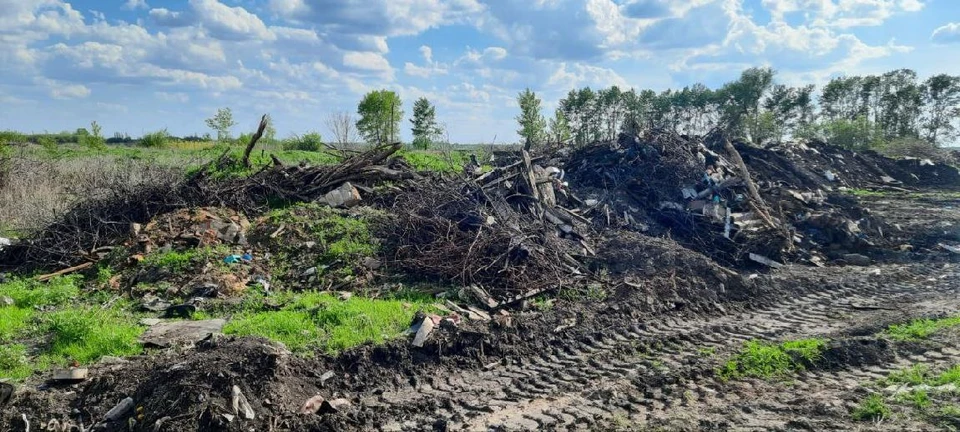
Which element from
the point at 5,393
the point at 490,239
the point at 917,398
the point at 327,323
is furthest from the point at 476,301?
the point at 5,393

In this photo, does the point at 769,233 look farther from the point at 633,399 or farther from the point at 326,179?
the point at 326,179

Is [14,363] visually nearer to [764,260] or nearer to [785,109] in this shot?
[764,260]

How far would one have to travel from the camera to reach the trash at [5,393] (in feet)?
15.1

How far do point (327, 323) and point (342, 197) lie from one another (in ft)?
17.6

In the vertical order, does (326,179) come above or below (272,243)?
above

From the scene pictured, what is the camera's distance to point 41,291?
757 cm

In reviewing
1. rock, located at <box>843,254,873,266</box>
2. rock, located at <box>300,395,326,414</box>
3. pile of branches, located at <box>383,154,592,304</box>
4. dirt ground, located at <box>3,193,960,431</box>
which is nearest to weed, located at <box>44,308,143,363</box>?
dirt ground, located at <box>3,193,960,431</box>

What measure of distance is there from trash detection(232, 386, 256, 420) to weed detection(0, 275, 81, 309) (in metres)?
4.53

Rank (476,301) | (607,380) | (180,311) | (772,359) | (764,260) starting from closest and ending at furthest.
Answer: (607,380), (772,359), (180,311), (476,301), (764,260)

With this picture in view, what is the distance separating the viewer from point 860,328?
271 inches

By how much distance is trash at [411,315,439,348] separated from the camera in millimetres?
5875

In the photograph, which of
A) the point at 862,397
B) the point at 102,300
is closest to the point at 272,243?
the point at 102,300

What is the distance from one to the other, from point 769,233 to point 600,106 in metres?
34.5

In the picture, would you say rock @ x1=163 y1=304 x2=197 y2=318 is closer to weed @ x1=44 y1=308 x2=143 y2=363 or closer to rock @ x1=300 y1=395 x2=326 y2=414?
weed @ x1=44 y1=308 x2=143 y2=363
